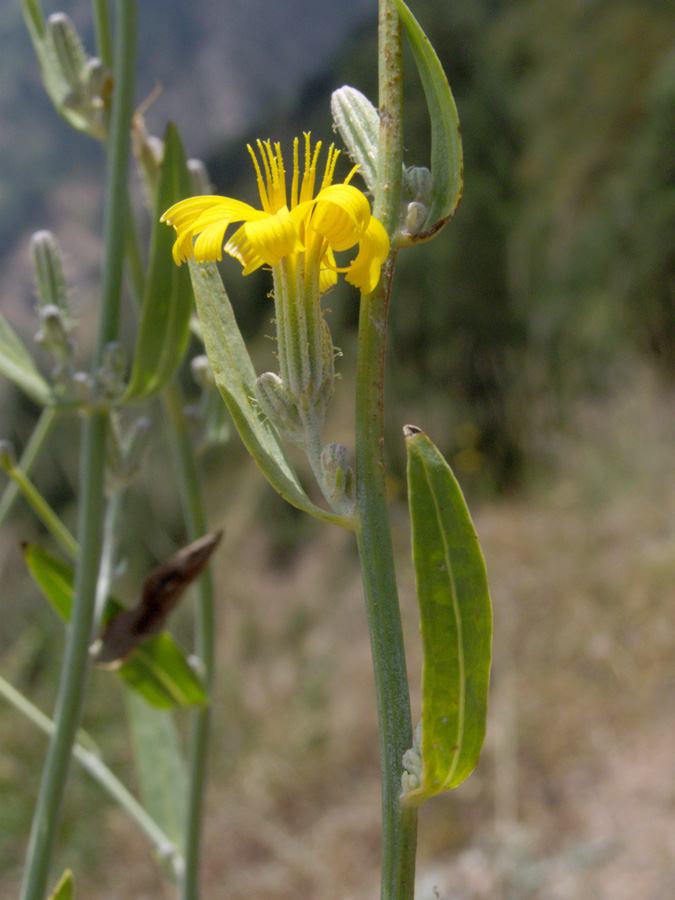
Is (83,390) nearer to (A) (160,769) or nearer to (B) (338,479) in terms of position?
(B) (338,479)

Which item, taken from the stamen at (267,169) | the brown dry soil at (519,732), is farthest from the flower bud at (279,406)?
the brown dry soil at (519,732)

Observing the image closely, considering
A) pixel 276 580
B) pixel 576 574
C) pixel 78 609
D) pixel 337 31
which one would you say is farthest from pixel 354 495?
pixel 337 31

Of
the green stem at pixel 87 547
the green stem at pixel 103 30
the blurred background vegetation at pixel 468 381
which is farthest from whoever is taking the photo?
the blurred background vegetation at pixel 468 381

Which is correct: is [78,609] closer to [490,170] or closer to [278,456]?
[278,456]

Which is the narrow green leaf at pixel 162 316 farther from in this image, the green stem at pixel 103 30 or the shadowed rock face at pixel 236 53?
the shadowed rock face at pixel 236 53

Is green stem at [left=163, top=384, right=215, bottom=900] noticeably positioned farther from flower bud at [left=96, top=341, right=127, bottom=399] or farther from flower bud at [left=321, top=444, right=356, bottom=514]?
flower bud at [left=321, top=444, right=356, bottom=514]

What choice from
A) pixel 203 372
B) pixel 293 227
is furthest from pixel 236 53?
pixel 293 227

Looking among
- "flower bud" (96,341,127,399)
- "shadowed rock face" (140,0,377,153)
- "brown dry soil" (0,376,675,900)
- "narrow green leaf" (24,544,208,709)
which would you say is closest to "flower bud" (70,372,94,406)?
"flower bud" (96,341,127,399)

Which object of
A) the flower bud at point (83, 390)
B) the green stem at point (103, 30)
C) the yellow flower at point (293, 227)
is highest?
the green stem at point (103, 30)
